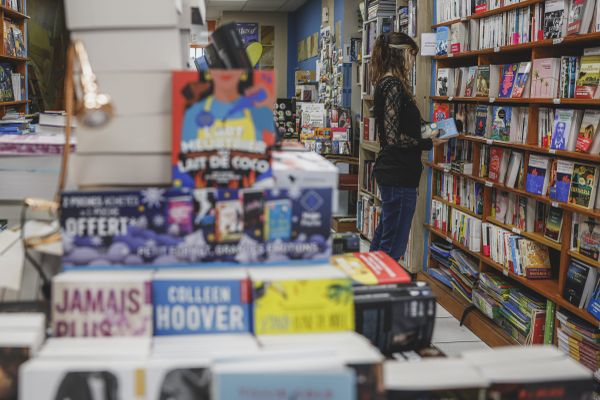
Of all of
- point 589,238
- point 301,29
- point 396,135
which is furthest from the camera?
point 301,29

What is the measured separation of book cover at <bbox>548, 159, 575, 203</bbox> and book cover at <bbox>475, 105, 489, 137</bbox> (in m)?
0.82

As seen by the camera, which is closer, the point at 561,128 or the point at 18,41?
the point at 561,128

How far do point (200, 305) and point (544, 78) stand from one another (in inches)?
111

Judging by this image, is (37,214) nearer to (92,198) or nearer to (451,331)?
(92,198)

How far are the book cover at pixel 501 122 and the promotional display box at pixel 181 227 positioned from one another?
2.88 meters

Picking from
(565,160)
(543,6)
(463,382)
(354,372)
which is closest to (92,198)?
(354,372)

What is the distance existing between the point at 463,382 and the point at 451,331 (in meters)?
3.29

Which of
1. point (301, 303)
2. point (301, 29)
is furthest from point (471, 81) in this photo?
point (301, 29)

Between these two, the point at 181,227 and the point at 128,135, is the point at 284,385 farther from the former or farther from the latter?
the point at 128,135

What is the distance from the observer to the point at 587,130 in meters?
3.19

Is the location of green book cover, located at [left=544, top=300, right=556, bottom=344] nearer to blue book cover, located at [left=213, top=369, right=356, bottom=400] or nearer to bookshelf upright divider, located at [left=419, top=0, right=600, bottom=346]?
bookshelf upright divider, located at [left=419, top=0, right=600, bottom=346]

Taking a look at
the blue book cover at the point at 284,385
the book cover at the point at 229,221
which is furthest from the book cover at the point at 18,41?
the blue book cover at the point at 284,385

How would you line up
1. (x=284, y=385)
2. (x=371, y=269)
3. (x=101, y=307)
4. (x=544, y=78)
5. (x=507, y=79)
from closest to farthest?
(x=284, y=385), (x=101, y=307), (x=371, y=269), (x=544, y=78), (x=507, y=79)

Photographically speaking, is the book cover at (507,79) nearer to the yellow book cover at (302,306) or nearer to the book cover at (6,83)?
the yellow book cover at (302,306)
